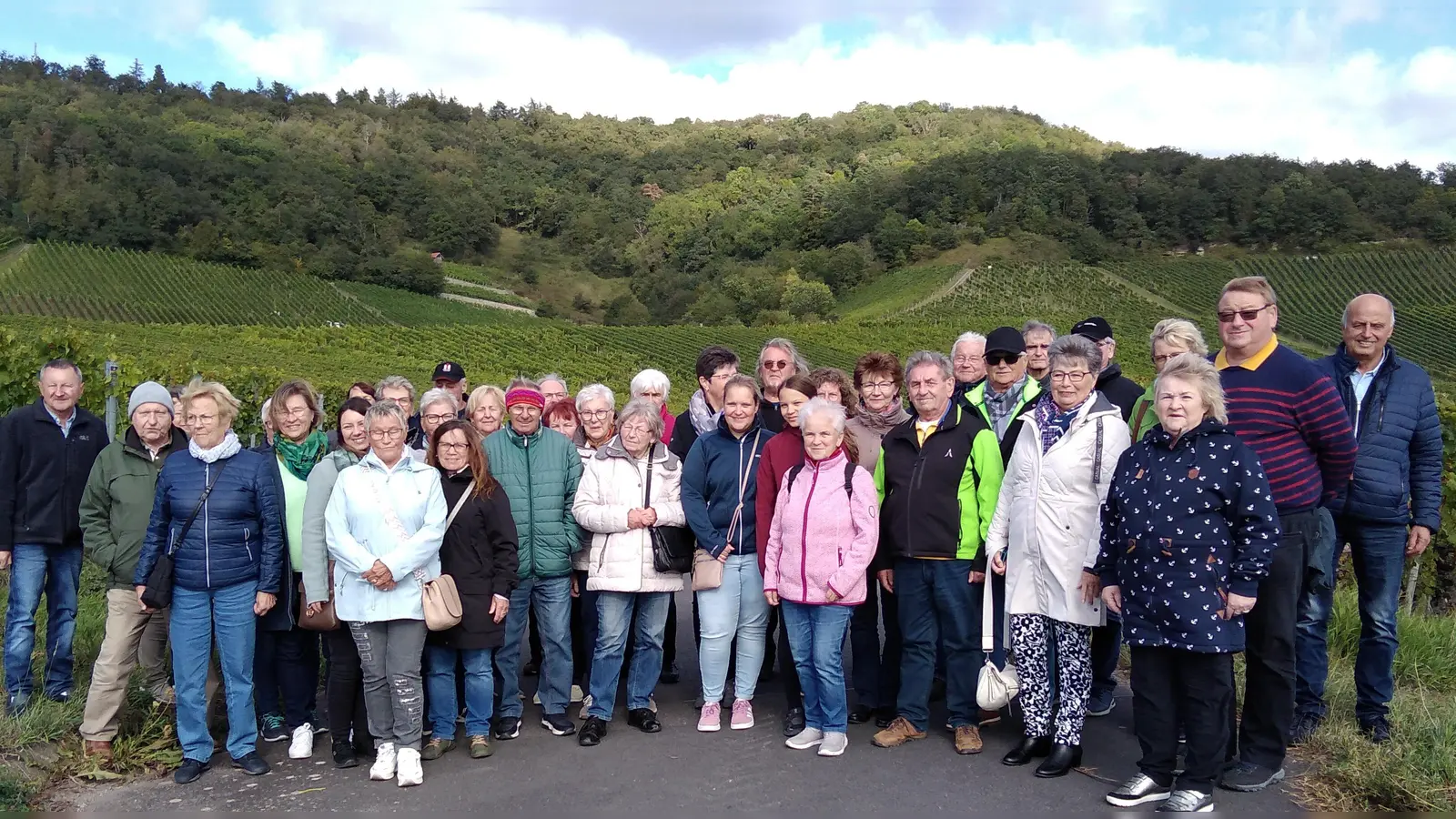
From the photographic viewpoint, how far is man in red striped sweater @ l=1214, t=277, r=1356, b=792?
14.4ft

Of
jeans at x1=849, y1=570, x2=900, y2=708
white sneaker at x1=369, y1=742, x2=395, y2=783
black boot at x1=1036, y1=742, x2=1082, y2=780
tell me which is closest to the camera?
black boot at x1=1036, y1=742, x2=1082, y2=780

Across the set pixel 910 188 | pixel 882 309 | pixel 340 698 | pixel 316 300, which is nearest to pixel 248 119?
pixel 316 300

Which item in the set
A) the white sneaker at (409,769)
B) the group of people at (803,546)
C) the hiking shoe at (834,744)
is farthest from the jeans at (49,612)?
the hiking shoe at (834,744)

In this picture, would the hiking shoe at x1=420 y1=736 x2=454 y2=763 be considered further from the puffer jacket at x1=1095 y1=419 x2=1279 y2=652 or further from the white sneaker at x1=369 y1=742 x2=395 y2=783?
the puffer jacket at x1=1095 y1=419 x2=1279 y2=652

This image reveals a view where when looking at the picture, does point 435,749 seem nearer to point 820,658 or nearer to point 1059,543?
point 820,658

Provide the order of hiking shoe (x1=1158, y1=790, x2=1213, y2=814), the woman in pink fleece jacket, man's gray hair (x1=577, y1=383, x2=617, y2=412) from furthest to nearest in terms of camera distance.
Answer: man's gray hair (x1=577, y1=383, x2=617, y2=412) → the woman in pink fleece jacket → hiking shoe (x1=1158, y1=790, x2=1213, y2=814)

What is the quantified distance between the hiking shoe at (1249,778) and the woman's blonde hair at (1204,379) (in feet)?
5.29

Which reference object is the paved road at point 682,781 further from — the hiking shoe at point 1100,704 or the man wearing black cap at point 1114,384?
the man wearing black cap at point 1114,384

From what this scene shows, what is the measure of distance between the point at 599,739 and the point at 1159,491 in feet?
10.1

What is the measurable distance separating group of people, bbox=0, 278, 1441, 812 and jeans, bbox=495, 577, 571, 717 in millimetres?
24

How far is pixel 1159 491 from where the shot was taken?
165 inches

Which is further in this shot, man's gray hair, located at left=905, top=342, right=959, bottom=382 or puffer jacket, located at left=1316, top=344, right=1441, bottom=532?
man's gray hair, located at left=905, top=342, right=959, bottom=382

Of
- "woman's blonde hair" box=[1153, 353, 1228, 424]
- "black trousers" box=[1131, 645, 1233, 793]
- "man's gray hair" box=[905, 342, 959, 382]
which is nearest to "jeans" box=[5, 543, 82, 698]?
"man's gray hair" box=[905, 342, 959, 382]

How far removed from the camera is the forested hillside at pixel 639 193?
84.4 meters
